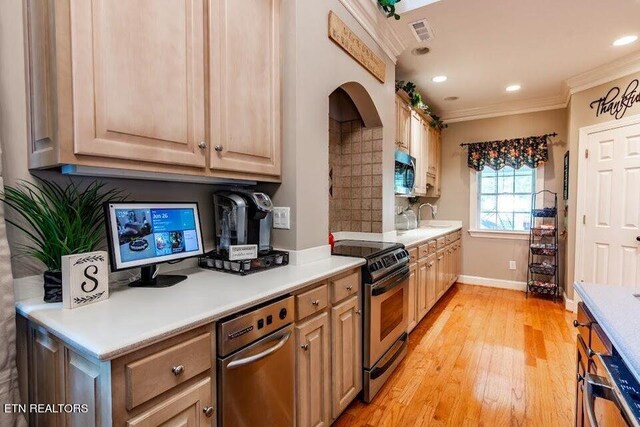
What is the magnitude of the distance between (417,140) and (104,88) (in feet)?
11.5

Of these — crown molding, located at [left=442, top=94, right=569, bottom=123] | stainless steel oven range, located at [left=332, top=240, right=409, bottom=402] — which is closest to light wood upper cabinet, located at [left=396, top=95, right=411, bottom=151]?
stainless steel oven range, located at [left=332, top=240, right=409, bottom=402]

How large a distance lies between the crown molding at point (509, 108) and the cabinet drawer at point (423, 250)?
259cm

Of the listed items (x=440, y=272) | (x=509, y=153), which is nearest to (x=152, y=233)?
(x=440, y=272)

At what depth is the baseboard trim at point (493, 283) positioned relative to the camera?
4.53 meters

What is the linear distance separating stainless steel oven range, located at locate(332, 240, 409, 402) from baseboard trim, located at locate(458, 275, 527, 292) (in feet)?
9.35

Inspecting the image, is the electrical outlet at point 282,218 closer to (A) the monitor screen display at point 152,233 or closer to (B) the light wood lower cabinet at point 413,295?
(A) the monitor screen display at point 152,233

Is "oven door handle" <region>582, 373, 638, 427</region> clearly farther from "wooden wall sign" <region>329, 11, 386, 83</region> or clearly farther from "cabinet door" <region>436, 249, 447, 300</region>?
"cabinet door" <region>436, 249, 447, 300</region>

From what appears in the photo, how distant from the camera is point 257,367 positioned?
1193mm

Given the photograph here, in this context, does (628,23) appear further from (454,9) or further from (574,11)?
(454,9)

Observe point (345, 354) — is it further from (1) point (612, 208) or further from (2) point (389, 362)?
(1) point (612, 208)

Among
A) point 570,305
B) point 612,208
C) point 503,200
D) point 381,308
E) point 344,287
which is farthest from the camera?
point 503,200

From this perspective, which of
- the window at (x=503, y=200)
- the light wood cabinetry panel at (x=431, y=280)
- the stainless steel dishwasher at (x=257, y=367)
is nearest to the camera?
the stainless steel dishwasher at (x=257, y=367)

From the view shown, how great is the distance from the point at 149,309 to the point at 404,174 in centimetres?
302

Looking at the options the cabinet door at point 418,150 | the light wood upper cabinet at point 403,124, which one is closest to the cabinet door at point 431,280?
the cabinet door at point 418,150
